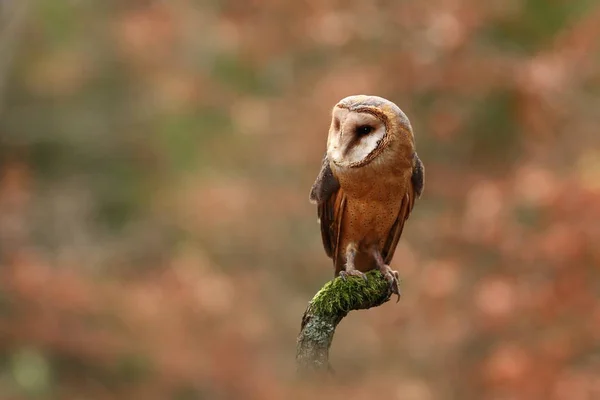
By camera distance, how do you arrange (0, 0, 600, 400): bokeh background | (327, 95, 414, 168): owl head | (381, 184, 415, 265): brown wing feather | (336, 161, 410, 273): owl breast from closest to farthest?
(327, 95, 414, 168): owl head
(336, 161, 410, 273): owl breast
(381, 184, 415, 265): brown wing feather
(0, 0, 600, 400): bokeh background

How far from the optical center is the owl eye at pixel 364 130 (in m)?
2.66

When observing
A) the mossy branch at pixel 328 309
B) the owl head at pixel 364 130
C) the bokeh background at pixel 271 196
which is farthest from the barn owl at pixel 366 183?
the bokeh background at pixel 271 196

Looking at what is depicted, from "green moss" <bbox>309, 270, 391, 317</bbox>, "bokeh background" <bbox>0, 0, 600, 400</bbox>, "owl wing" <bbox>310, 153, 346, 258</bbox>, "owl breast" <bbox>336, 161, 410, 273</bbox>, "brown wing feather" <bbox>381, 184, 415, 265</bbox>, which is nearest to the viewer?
"green moss" <bbox>309, 270, 391, 317</bbox>

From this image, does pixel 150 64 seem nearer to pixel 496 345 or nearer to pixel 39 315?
pixel 39 315

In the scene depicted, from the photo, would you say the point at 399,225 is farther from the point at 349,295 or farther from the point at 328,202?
the point at 349,295

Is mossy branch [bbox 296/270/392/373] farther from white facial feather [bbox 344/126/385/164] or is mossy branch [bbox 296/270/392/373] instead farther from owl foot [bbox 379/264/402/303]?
white facial feather [bbox 344/126/385/164]

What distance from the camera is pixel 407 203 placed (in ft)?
10.3

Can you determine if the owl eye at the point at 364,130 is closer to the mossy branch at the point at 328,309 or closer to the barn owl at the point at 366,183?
the barn owl at the point at 366,183

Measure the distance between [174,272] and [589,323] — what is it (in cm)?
455

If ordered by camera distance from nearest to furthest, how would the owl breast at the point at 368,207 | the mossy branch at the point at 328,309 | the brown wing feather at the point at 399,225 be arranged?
the mossy branch at the point at 328,309, the owl breast at the point at 368,207, the brown wing feather at the point at 399,225

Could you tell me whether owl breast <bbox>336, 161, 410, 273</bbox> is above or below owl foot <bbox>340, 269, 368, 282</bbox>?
above

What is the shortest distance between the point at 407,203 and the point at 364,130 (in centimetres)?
56

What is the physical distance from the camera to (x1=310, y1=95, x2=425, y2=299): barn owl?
265 cm

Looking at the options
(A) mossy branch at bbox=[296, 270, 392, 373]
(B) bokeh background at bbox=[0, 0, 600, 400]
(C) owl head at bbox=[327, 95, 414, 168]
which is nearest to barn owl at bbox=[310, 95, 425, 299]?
(C) owl head at bbox=[327, 95, 414, 168]
